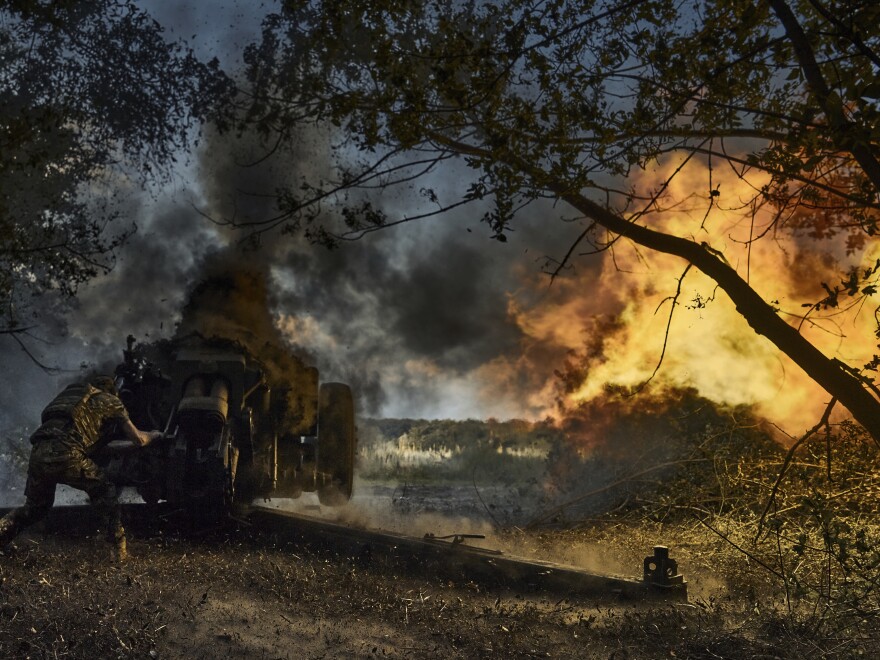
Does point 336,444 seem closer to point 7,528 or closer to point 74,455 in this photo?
point 74,455

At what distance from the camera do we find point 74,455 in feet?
28.2

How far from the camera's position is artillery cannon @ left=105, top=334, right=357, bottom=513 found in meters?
9.56

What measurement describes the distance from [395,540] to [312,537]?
48.7 inches

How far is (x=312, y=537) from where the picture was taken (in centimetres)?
959

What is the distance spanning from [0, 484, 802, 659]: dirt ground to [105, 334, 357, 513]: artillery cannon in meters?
0.92

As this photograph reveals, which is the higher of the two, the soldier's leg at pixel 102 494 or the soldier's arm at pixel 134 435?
the soldier's arm at pixel 134 435

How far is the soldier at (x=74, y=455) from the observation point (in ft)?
27.8

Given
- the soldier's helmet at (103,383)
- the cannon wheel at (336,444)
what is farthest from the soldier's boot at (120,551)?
the cannon wheel at (336,444)

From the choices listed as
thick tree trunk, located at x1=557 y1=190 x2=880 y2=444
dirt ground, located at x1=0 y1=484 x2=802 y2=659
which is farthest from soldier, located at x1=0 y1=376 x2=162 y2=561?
thick tree trunk, located at x1=557 y1=190 x2=880 y2=444

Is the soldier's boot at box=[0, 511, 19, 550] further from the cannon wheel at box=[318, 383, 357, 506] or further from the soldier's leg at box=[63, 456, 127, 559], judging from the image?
the cannon wheel at box=[318, 383, 357, 506]

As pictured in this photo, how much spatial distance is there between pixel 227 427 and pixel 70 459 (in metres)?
1.76

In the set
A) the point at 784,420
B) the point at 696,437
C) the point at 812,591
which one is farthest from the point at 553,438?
the point at 812,591

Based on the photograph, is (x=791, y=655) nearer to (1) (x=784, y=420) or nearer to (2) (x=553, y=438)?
(1) (x=784, y=420)

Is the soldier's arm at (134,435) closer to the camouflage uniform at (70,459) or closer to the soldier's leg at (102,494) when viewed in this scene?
the camouflage uniform at (70,459)
